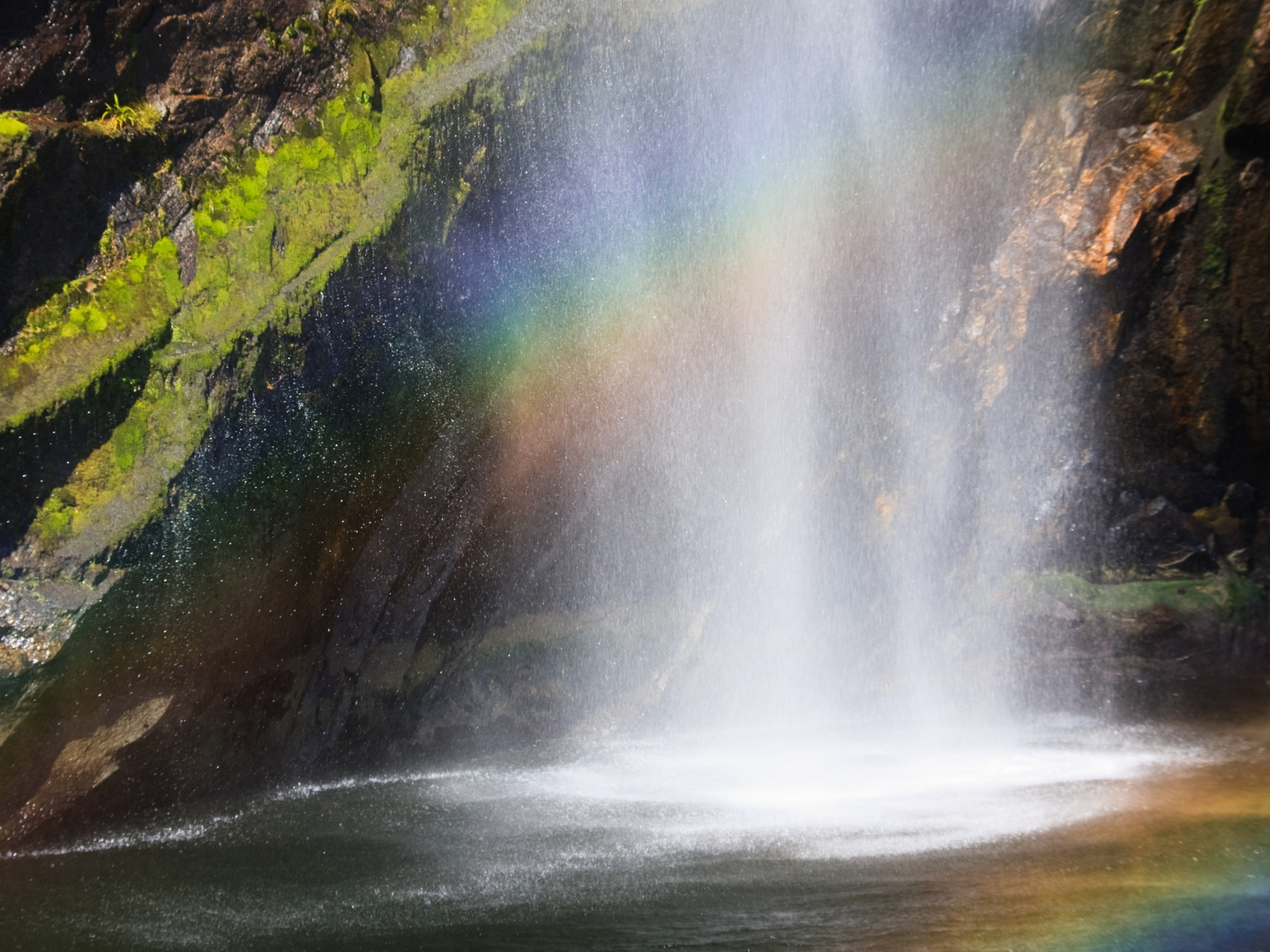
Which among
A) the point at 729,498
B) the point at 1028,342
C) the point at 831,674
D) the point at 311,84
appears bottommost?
the point at 831,674

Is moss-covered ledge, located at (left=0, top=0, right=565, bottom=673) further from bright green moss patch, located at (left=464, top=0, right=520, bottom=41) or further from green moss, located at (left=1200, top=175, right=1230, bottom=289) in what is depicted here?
green moss, located at (left=1200, top=175, right=1230, bottom=289)

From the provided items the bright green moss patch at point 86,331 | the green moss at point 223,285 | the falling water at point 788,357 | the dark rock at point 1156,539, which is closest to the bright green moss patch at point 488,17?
the green moss at point 223,285

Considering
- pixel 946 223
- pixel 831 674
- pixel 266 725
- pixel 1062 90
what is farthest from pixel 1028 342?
pixel 266 725

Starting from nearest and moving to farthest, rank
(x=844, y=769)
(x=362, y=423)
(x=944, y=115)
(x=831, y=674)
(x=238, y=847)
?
(x=238, y=847) → (x=844, y=769) → (x=362, y=423) → (x=944, y=115) → (x=831, y=674)

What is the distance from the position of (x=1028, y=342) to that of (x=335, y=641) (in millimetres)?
6500

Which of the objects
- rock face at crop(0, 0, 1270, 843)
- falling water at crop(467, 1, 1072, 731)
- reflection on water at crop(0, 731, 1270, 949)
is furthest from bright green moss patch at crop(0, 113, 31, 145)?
reflection on water at crop(0, 731, 1270, 949)

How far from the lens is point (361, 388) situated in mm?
7078

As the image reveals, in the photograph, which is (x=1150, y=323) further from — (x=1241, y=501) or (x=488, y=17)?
(x=488, y=17)

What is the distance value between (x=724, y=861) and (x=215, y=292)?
216 inches

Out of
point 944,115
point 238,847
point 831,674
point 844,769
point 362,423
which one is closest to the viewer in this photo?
point 238,847

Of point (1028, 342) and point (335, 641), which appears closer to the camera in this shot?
point (335, 641)

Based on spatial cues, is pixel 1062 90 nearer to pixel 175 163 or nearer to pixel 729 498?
pixel 729 498

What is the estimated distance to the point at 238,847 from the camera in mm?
5633

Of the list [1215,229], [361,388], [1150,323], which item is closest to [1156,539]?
[1150,323]
